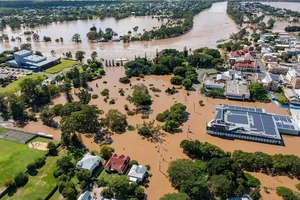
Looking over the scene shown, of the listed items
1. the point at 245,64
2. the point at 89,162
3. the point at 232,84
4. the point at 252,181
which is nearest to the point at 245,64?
the point at 245,64

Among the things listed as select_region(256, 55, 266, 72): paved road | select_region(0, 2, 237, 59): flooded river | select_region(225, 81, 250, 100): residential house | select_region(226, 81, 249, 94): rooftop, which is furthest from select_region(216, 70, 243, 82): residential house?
select_region(0, 2, 237, 59): flooded river

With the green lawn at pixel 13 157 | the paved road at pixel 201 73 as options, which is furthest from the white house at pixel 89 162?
the paved road at pixel 201 73

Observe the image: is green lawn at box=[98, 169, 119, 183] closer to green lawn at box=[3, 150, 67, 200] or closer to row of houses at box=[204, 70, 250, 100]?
green lawn at box=[3, 150, 67, 200]

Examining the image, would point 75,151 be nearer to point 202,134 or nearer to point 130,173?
point 130,173

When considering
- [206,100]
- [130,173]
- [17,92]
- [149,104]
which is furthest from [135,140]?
[17,92]

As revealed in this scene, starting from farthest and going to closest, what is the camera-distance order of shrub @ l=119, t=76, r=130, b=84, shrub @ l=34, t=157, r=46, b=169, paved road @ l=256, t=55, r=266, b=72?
paved road @ l=256, t=55, r=266, b=72
shrub @ l=119, t=76, r=130, b=84
shrub @ l=34, t=157, r=46, b=169
